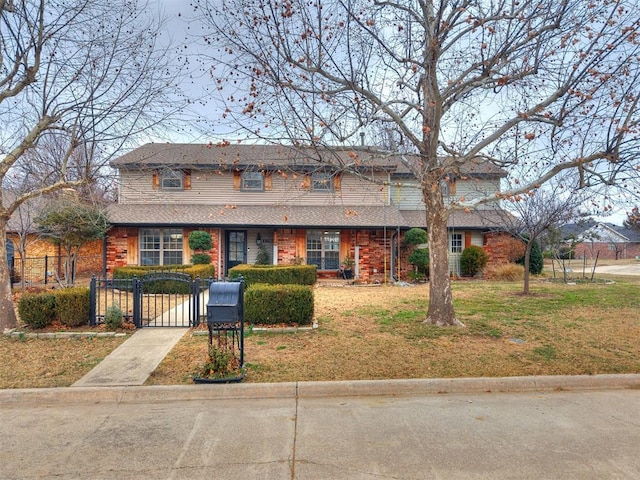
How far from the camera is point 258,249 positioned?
1867 cm

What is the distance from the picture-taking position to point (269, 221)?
56.6 ft

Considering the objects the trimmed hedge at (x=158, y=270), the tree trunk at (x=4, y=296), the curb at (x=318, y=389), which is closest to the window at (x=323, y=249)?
the trimmed hedge at (x=158, y=270)

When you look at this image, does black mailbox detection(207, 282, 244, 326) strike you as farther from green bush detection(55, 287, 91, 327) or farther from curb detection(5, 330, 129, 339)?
green bush detection(55, 287, 91, 327)

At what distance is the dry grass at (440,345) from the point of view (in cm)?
577

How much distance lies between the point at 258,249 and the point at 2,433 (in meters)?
14.7

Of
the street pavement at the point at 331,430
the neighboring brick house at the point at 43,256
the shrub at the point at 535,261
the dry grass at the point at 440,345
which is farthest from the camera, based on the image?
the shrub at the point at 535,261

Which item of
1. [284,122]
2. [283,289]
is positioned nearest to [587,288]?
[283,289]

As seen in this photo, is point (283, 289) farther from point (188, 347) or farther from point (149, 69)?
point (149, 69)

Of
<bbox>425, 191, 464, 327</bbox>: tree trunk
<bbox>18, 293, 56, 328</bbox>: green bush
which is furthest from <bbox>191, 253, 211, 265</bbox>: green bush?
<bbox>425, 191, 464, 327</bbox>: tree trunk

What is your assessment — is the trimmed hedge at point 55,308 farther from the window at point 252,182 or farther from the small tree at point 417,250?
the small tree at point 417,250

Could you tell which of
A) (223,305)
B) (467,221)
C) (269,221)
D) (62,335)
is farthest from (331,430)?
(467,221)

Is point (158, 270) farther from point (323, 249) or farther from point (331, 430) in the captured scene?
point (331, 430)

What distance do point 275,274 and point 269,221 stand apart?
397cm

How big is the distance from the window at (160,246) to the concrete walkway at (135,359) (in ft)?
33.2
